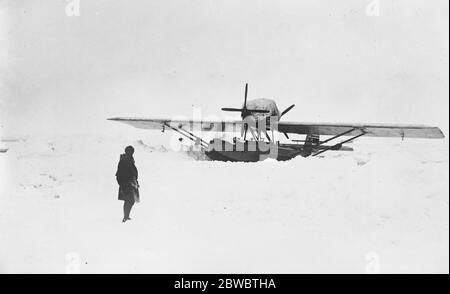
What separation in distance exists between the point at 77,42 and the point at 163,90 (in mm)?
5244

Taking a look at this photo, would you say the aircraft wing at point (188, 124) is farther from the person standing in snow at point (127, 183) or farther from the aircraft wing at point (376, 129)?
the person standing in snow at point (127, 183)

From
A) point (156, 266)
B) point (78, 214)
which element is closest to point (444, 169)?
point (156, 266)

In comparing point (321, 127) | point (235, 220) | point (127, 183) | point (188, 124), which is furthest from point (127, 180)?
point (321, 127)

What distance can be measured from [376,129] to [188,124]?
7.17 m

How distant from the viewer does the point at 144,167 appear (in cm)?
1119

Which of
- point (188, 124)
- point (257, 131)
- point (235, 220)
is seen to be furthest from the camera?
point (188, 124)

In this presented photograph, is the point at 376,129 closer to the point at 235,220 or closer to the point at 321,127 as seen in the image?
the point at 321,127

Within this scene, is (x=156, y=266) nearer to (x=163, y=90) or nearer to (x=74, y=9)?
(x=74, y=9)

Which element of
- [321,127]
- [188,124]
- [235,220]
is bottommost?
[235,220]

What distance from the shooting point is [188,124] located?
51.4 feet

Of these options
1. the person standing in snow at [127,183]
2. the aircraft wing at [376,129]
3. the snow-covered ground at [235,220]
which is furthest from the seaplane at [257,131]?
the person standing in snow at [127,183]

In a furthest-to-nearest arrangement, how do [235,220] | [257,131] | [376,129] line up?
[257,131]
[376,129]
[235,220]

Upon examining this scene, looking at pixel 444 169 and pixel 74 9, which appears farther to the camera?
pixel 74 9

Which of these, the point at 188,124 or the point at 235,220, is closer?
the point at 235,220
